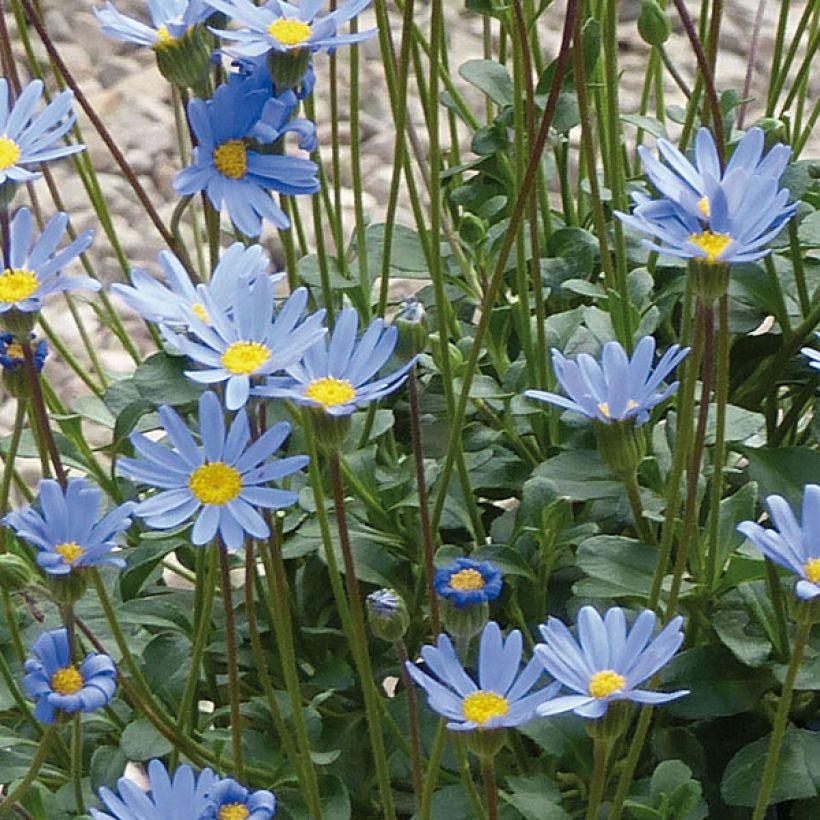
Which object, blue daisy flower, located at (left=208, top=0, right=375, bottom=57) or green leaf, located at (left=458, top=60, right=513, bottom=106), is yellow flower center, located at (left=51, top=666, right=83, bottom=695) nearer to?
blue daisy flower, located at (left=208, top=0, right=375, bottom=57)

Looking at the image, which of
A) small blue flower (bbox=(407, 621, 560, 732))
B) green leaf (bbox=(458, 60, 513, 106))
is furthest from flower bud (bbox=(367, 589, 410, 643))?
green leaf (bbox=(458, 60, 513, 106))

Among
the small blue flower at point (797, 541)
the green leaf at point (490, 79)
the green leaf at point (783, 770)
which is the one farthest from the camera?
the green leaf at point (490, 79)

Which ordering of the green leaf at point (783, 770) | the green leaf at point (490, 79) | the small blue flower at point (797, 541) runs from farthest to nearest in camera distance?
the green leaf at point (490, 79), the green leaf at point (783, 770), the small blue flower at point (797, 541)

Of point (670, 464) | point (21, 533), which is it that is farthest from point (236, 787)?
point (670, 464)

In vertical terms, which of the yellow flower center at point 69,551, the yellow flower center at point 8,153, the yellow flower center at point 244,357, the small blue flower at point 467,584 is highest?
the yellow flower center at point 8,153

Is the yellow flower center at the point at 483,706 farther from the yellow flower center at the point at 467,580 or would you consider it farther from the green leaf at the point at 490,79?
the green leaf at the point at 490,79

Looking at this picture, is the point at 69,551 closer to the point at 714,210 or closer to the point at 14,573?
the point at 14,573

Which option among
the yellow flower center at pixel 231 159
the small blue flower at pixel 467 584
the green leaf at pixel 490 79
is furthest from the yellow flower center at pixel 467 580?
the green leaf at pixel 490 79
